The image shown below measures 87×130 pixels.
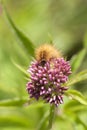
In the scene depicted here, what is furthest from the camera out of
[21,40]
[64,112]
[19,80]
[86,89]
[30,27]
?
[30,27]

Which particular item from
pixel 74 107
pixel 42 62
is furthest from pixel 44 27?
pixel 42 62

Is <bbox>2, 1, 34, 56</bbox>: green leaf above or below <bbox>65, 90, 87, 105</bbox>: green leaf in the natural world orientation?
above

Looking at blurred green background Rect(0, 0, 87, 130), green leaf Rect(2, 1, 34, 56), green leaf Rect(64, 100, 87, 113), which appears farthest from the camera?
blurred green background Rect(0, 0, 87, 130)

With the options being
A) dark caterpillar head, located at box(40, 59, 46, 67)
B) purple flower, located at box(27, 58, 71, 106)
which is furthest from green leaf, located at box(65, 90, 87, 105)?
dark caterpillar head, located at box(40, 59, 46, 67)

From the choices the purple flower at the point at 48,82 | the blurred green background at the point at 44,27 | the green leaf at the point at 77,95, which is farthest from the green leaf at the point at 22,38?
the blurred green background at the point at 44,27

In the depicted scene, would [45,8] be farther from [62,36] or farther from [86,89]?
[86,89]

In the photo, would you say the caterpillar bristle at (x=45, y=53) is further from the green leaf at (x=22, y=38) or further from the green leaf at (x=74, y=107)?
the green leaf at (x=74, y=107)

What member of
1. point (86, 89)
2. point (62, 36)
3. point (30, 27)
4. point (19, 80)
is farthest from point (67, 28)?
point (19, 80)

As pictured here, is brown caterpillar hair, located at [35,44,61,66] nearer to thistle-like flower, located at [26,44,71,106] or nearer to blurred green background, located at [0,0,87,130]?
thistle-like flower, located at [26,44,71,106]
